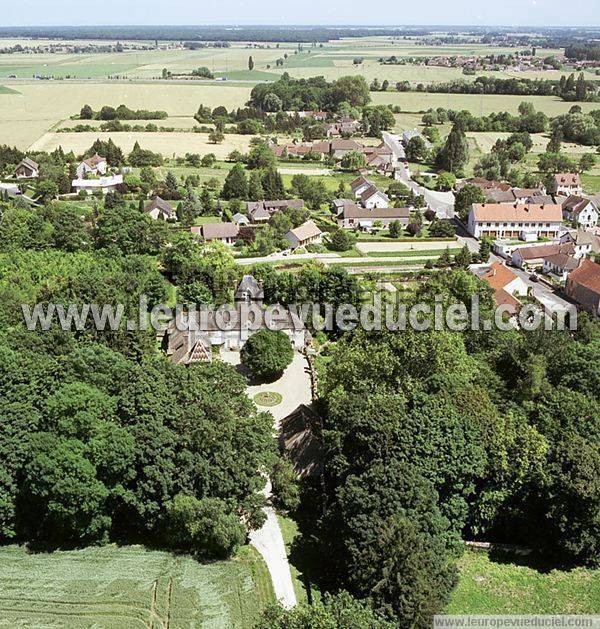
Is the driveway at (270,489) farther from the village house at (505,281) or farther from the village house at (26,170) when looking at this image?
the village house at (26,170)

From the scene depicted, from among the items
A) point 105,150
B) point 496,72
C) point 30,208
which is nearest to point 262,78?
point 496,72

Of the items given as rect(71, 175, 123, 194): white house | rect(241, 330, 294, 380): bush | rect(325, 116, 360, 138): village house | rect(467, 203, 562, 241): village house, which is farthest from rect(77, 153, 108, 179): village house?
rect(241, 330, 294, 380): bush

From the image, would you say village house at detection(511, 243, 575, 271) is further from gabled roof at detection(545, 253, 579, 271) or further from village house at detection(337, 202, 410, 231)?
village house at detection(337, 202, 410, 231)

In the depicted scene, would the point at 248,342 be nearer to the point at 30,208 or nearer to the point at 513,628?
the point at 513,628

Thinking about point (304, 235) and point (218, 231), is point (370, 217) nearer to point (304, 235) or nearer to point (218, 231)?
point (304, 235)

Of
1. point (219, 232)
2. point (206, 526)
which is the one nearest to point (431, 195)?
point (219, 232)

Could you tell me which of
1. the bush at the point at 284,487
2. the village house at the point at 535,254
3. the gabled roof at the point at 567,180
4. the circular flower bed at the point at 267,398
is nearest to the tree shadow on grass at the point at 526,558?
the bush at the point at 284,487

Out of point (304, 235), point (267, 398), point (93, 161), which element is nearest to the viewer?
point (267, 398)
